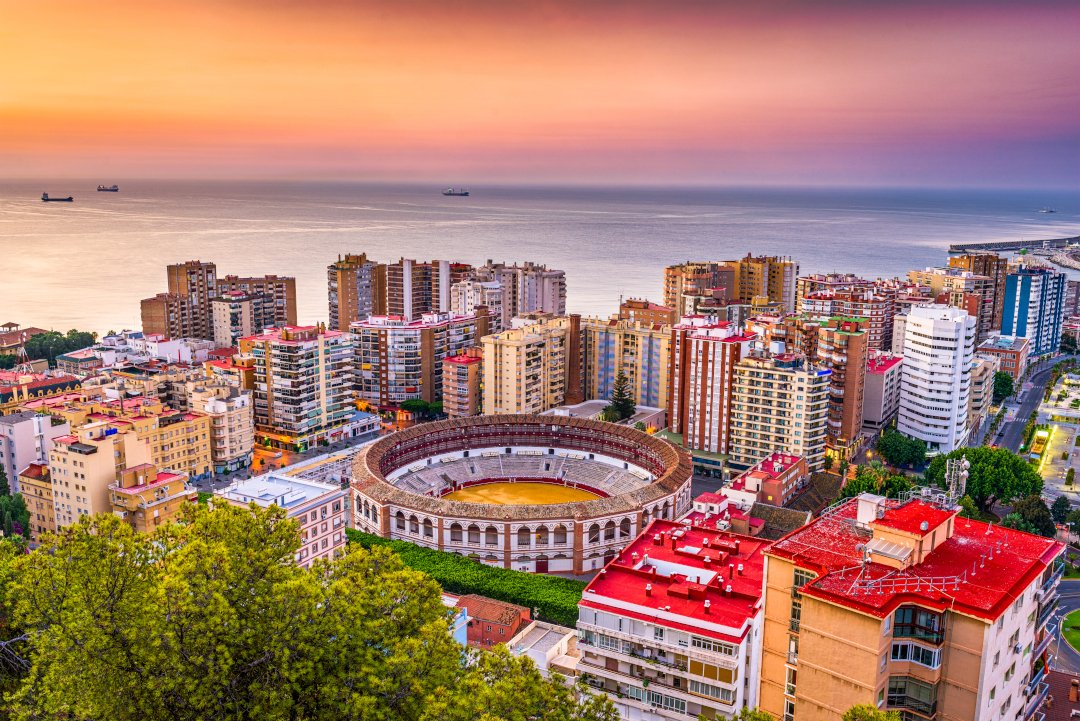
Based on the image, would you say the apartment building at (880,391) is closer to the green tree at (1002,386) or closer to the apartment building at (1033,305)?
the green tree at (1002,386)

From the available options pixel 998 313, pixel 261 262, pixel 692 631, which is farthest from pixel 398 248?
pixel 692 631

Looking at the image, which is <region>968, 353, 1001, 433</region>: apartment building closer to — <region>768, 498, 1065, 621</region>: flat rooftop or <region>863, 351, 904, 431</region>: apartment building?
<region>863, 351, 904, 431</region>: apartment building

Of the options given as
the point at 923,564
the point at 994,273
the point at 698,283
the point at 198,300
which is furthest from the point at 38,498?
the point at 994,273

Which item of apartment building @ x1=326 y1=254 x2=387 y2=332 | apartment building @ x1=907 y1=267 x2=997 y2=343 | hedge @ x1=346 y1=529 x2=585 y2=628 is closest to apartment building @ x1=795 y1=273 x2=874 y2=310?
Result: apartment building @ x1=907 y1=267 x2=997 y2=343

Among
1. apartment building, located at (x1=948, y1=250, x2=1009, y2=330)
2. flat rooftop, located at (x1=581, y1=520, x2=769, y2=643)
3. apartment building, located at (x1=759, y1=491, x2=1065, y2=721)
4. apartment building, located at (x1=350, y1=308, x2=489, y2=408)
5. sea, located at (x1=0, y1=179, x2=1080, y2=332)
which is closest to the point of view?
apartment building, located at (x1=759, y1=491, x2=1065, y2=721)

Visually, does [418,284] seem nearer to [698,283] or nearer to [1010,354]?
[698,283]

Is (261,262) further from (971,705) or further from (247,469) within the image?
(971,705)
